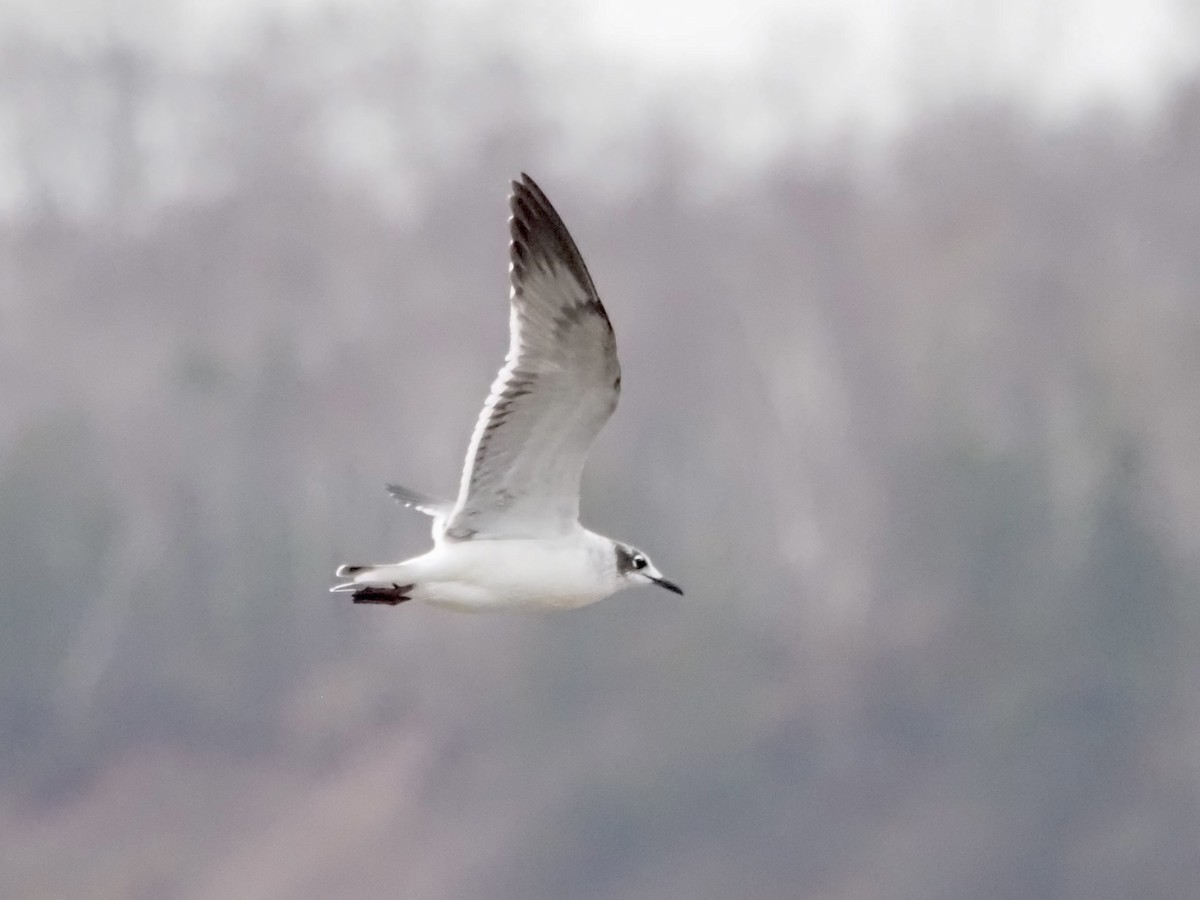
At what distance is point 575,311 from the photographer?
11992 millimetres

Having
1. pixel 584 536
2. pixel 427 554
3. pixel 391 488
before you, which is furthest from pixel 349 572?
pixel 391 488

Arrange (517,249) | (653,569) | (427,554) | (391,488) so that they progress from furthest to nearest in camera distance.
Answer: (391,488)
(653,569)
(427,554)
(517,249)

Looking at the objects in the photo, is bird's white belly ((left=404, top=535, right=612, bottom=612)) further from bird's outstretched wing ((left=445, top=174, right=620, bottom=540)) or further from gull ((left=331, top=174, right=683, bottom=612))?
bird's outstretched wing ((left=445, top=174, right=620, bottom=540))

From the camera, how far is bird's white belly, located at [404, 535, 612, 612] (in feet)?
41.8

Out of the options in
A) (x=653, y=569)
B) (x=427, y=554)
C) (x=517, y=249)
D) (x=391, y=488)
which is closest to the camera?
(x=517, y=249)

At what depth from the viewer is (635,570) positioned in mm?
13555

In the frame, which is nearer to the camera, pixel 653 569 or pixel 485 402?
pixel 485 402

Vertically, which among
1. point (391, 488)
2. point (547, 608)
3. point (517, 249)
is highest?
point (391, 488)

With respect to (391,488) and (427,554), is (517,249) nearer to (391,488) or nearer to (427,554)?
(427,554)

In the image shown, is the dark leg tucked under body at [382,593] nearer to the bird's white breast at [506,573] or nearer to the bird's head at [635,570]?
the bird's white breast at [506,573]

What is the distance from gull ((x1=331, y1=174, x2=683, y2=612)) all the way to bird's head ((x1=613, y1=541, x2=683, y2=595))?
12 millimetres

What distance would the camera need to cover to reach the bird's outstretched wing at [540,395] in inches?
469

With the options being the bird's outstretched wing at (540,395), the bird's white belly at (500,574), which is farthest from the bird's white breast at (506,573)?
the bird's outstretched wing at (540,395)

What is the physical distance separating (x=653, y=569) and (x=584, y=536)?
783 millimetres
